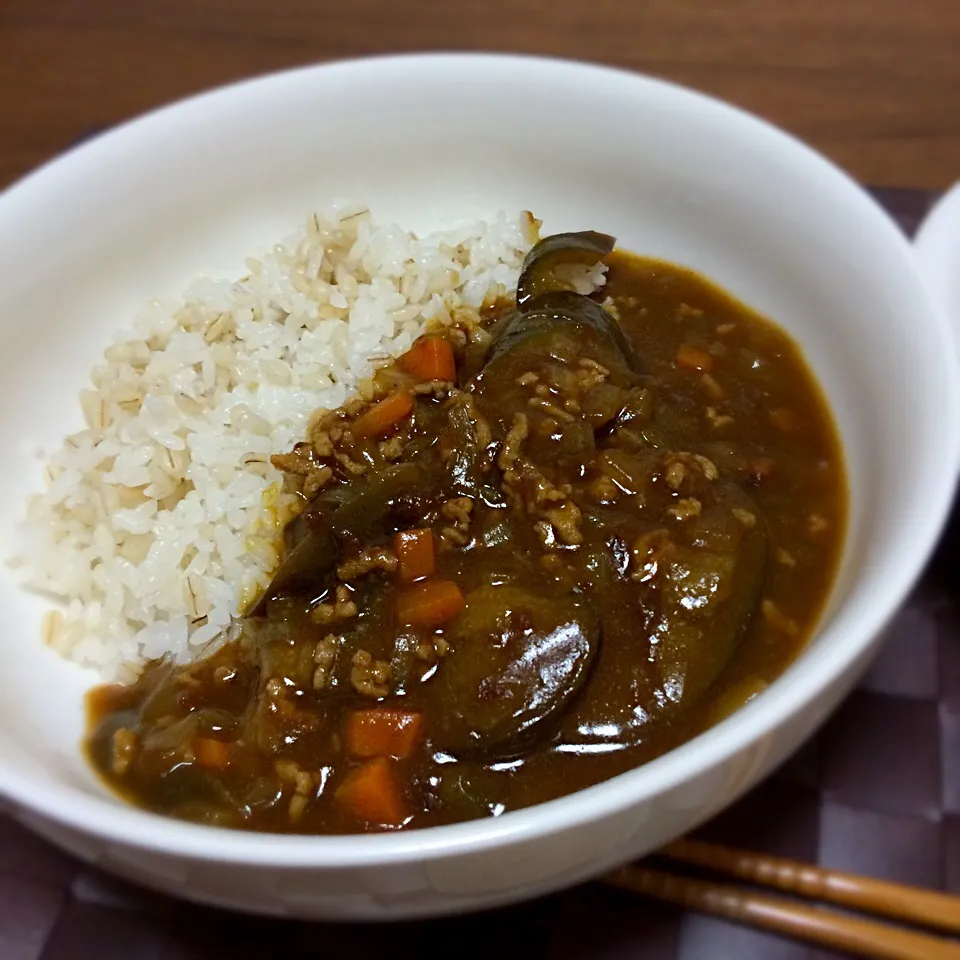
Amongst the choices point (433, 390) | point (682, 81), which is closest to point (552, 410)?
point (433, 390)

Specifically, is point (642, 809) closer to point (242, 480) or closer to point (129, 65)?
point (242, 480)

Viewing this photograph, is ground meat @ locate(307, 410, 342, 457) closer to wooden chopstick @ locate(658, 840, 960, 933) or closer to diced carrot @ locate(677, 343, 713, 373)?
diced carrot @ locate(677, 343, 713, 373)

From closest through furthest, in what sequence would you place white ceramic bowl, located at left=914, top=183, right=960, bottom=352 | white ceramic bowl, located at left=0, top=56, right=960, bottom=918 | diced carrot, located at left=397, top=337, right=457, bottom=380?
white ceramic bowl, located at left=0, top=56, right=960, bottom=918
white ceramic bowl, located at left=914, top=183, right=960, bottom=352
diced carrot, located at left=397, top=337, right=457, bottom=380

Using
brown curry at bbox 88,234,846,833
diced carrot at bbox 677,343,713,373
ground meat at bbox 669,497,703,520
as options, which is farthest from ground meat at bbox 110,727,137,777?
diced carrot at bbox 677,343,713,373

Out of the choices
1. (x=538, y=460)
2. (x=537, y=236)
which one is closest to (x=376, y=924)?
(x=538, y=460)

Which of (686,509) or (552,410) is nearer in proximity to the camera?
(686,509)

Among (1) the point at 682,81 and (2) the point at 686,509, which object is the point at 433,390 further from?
(1) the point at 682,81
